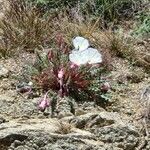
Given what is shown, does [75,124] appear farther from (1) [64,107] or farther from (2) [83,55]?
(2) [83,55]

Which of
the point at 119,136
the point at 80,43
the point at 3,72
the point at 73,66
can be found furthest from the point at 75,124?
the point at 3,72

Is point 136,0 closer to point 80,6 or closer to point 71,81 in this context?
point 80,6

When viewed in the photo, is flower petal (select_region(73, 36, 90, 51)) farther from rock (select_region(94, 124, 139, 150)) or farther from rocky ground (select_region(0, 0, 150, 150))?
rock (select_region(94, 124, 139, 150))

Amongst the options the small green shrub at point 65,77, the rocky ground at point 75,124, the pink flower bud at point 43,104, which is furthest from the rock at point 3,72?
the pink flower bud at point 43,104

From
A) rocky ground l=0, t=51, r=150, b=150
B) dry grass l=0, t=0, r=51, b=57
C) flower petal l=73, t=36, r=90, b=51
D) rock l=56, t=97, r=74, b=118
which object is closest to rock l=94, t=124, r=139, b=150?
rocky ground l=0, t=51, r=150, b=150

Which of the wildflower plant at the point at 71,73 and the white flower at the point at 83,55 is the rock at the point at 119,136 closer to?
the wildflower plant at the point at 71,73

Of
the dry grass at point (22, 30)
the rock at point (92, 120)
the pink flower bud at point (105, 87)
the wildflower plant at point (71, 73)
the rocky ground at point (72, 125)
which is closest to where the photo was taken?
the rocky ground at point (72, 125)

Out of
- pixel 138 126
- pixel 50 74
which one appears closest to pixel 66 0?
pixel 50 74
